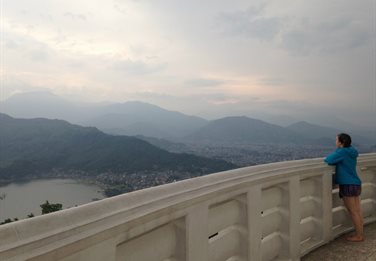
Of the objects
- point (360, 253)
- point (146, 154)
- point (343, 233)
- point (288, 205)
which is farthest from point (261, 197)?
point (146, 154)

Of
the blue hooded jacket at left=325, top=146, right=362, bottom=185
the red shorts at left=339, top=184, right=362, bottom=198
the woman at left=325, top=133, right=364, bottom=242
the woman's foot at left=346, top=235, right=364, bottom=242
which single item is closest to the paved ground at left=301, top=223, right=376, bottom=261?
the woman's foot at left=346, top=235, right=364, bottom=242

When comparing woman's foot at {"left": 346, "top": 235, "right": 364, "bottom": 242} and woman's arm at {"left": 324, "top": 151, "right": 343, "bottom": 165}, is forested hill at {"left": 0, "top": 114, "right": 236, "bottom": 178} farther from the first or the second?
woman's arm at {"left": 324, "top": 151, "right": 343, "bottom": 165}

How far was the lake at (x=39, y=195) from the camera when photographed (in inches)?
2773

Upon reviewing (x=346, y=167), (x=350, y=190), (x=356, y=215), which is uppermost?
(x=346, y=167)

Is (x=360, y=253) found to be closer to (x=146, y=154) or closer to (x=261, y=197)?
(x=261, y=197)

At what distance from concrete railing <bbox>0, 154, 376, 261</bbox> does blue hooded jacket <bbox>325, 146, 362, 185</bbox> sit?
0.18 m

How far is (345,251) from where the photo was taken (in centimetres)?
510

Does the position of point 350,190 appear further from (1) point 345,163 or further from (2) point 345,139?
(2) point 345,139

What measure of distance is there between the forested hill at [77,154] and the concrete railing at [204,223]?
89.5 meters

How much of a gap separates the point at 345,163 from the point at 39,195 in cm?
9260

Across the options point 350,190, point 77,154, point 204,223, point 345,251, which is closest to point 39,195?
point 77,154

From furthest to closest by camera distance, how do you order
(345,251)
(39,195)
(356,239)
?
(39,195) → (356,239) → (345,251)

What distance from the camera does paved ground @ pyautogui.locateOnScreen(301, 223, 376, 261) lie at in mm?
4820

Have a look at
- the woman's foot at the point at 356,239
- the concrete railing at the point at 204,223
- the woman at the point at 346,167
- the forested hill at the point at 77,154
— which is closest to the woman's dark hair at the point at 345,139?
the woman at the point at 346,167
